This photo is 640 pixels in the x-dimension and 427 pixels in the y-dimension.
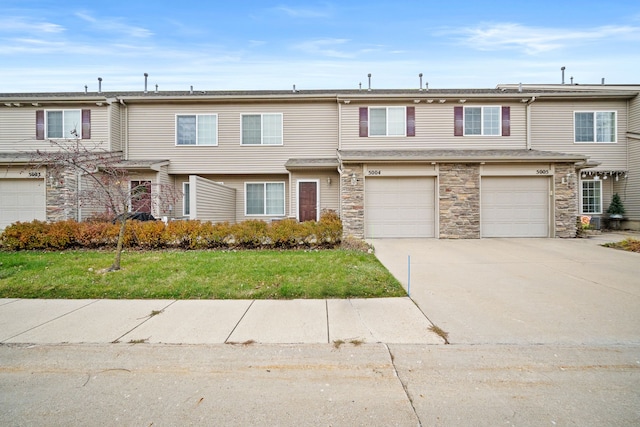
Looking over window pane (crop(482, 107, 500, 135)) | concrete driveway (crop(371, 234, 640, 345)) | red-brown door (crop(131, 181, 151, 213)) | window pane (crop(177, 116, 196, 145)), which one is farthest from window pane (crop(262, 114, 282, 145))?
window pane (crop(482, 107, 500, 135))

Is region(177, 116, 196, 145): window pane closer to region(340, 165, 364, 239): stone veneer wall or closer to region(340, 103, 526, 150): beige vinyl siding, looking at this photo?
region(340, 103, 526, 150): beige vinyl siding

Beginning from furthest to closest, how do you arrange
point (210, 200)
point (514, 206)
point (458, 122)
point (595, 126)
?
point (595, 126) → point (458, 122) → point (210, 200) → point (514, 206)

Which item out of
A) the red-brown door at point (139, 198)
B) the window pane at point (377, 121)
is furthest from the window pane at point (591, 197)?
the red-brown door at point (139, 198)

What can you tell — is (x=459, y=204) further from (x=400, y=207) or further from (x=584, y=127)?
(x=584, y=127)

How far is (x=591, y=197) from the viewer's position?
1612cm

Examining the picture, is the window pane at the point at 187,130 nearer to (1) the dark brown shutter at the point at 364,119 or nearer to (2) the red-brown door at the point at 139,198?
(2) the red-brown door at the point at 139,198

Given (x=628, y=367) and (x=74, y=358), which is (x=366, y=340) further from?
(x=74, y=358)

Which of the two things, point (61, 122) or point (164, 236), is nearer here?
point (164, 236)

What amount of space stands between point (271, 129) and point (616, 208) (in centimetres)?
1733

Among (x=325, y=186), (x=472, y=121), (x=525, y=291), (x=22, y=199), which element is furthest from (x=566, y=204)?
(x=22, y=199)

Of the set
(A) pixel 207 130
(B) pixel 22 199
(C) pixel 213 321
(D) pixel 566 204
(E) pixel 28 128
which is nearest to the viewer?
(C) pixel 213 321

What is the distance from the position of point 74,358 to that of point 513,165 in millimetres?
14119

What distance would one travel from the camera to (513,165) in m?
12.5

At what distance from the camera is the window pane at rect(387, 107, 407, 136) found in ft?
49.5
